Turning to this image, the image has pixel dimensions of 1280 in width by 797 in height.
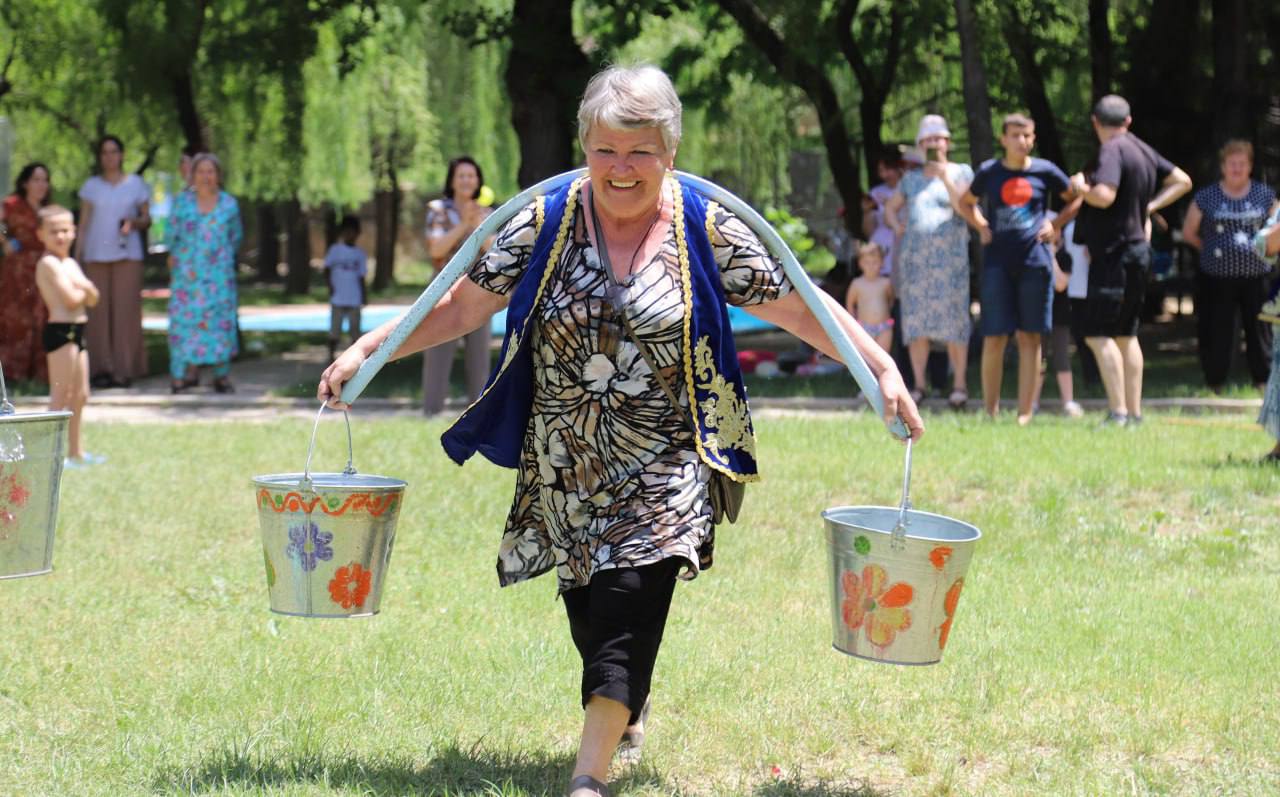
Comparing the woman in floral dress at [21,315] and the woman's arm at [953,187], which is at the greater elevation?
the woman's arm at [953,187]

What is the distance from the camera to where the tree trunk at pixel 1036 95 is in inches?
734

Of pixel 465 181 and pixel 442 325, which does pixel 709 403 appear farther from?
pixel 465 181

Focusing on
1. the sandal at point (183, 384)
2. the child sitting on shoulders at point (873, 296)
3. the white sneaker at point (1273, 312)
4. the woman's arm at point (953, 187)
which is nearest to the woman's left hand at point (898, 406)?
the white sneaker at point (1273, 312)

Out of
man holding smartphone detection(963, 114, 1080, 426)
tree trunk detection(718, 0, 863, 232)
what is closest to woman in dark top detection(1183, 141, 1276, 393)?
man holding smartphone detection(963, 114, 1080, 426)

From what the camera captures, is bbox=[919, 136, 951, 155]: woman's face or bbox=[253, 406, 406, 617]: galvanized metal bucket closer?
bbox=[253, 406, 406, 617]: galvanized metal bucket

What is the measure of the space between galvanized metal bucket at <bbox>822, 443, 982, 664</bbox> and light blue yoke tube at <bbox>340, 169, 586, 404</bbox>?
3.92 ft

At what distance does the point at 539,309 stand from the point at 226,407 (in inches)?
430

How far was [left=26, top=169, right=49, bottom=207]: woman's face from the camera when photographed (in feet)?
49.1

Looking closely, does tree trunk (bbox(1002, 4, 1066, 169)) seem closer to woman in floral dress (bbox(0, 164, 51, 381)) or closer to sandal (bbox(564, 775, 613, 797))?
woman in floral dress (bbox(0, 164, 51, 381))

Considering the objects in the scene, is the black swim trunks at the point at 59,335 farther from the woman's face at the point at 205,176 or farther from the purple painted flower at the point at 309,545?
the purple painted flower at the point at 309,545

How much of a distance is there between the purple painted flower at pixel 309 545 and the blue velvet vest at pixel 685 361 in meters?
0.42

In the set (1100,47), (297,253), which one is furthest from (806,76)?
(297,253)

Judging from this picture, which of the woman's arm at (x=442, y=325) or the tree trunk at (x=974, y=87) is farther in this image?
the tree trunk at (x=974, y=87)

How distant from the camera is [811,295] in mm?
4441
